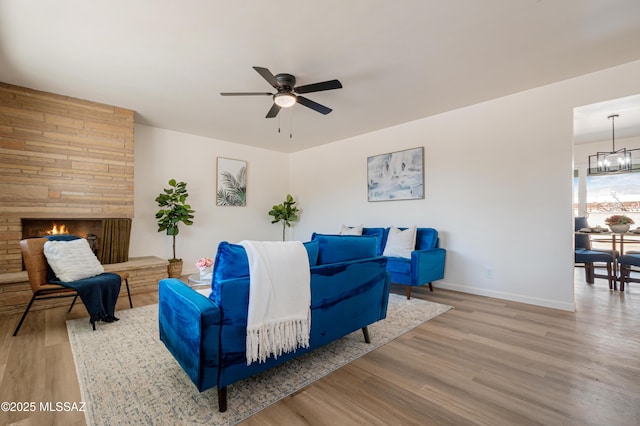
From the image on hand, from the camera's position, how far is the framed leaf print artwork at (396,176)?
4.61 metres

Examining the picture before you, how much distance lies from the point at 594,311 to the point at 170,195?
234 inches

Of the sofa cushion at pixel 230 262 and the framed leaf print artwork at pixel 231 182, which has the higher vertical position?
the framed leaf print artwork at pixel 231 182

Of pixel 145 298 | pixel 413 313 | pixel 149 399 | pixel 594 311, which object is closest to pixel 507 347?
pixel 413 313

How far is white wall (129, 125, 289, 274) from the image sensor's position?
4.84 metres

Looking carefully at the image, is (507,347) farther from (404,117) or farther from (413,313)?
(404,117)

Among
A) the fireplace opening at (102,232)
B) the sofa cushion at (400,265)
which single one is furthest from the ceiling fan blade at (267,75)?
the fireplace opening at (102,232)

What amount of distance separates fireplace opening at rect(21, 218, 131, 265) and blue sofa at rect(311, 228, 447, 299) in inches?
142

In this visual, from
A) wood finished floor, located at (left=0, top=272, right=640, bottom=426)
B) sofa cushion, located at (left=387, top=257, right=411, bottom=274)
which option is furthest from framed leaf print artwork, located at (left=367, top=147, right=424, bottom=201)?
wood finished floor, located at (left=0, top=272, right=640, bottom=426)

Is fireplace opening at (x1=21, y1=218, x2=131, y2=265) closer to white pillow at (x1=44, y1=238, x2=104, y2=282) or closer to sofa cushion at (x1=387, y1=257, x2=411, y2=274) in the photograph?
white pillow at (x1=44, y1=238, x2=104, y2=282)

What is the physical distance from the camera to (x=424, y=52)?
2.72 metres

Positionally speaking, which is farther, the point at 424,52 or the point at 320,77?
the point at 320,77

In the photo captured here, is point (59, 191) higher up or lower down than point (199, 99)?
lower down

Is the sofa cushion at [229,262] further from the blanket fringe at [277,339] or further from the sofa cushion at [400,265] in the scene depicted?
the sofa cushion at [400,265]

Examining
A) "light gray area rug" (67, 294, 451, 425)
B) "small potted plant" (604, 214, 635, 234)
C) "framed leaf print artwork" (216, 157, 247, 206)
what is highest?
→ "framed leaf print artwork" (216, 157, 247, 206)
